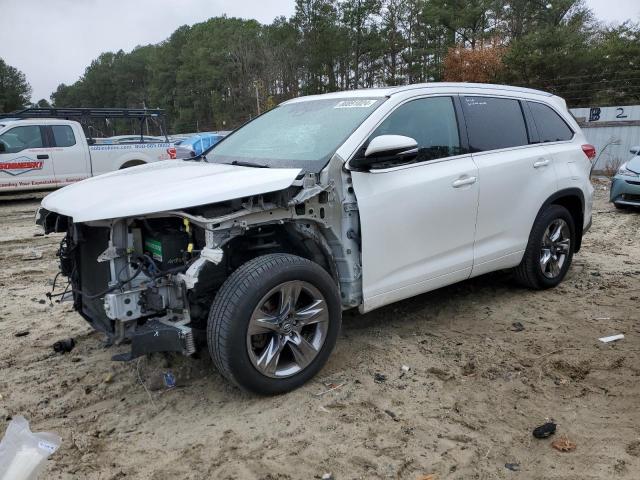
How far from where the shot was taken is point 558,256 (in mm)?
5316

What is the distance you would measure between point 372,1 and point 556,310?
40170mm

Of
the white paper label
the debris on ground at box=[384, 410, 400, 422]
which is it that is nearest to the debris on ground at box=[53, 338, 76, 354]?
the white paper label

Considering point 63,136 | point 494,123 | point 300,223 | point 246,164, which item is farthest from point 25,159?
point 494,123

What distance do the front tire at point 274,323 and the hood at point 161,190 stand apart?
1.52ft

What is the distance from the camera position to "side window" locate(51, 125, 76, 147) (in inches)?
489

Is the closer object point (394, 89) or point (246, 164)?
point (246, 164)

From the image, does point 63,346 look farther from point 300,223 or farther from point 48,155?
point 48,155

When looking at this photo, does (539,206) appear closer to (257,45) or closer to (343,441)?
(343,441)

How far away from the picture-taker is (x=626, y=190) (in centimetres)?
970

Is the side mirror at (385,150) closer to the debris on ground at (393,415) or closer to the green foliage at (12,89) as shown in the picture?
the debris on ground at (393,415)

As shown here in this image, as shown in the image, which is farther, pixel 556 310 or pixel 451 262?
pixel 556 310

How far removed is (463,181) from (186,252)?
2136 mm

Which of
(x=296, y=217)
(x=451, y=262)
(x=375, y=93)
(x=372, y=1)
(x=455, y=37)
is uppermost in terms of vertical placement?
(x=372, y=1)

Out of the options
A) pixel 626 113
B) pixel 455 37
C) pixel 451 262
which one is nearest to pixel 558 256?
pixel 451 262
